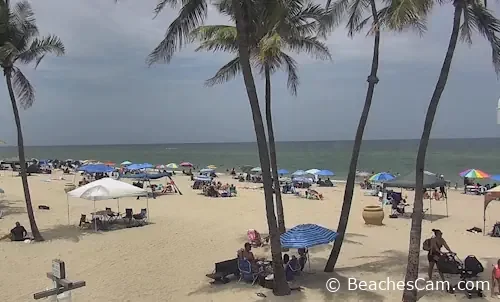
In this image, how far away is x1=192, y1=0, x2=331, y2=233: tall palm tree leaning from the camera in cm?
1012

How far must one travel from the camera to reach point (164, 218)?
18188 mm

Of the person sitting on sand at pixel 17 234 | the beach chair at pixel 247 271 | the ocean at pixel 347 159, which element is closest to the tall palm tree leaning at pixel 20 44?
the person sitting on sand at pixel 17 234

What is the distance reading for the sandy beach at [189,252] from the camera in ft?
29.8

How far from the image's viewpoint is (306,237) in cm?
943

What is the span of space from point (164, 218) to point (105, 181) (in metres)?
3.13

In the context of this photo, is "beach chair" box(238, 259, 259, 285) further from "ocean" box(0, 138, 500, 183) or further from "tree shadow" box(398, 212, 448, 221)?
"ocean" box(0, 138, 500, 183)

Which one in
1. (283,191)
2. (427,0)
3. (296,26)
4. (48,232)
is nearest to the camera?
(427,0)

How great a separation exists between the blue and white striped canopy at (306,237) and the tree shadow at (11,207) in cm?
1394

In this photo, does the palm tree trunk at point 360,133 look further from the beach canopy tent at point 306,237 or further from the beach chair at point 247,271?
the beach chair at point 247,271

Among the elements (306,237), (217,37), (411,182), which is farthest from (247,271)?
(411,182)

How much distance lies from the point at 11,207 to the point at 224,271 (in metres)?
15.1

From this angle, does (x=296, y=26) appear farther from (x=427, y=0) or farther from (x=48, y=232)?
(x=48, y=232)

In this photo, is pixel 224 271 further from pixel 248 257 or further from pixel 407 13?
pixel 407 13

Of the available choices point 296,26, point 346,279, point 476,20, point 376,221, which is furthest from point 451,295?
→ point 376,221
